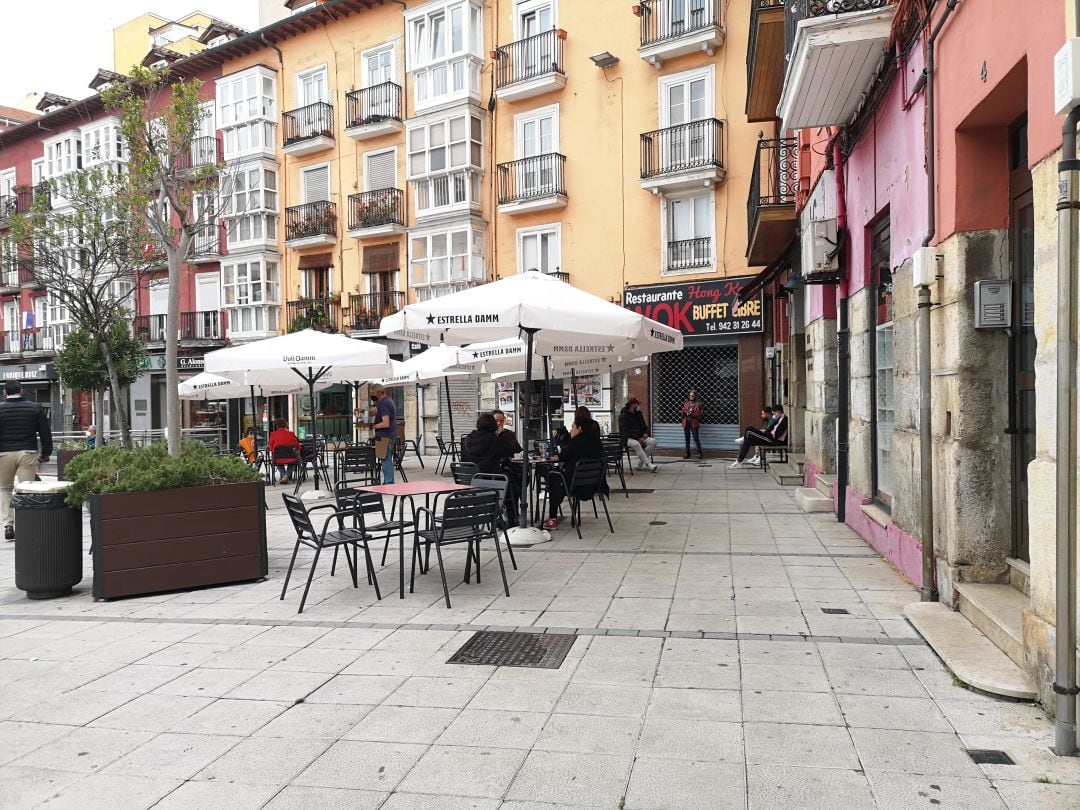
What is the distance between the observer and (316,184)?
2741 centimetres

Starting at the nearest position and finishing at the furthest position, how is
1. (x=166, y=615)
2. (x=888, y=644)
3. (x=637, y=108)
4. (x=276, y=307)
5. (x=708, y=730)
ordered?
(x=708, y=730)
(x=888, y=644)
(x=166, y=615)
(x=637, y=108)
(x=276, y=307)

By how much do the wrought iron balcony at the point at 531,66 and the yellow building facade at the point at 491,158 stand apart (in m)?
0.06

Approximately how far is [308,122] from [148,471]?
75.5 ft

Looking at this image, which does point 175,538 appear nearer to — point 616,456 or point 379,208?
point 616,456

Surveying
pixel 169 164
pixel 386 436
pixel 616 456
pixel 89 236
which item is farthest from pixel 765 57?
pixel 89 236

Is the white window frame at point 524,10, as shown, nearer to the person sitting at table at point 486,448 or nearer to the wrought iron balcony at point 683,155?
the wrought iron balcony at point 683,155

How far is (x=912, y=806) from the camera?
3.01 metres

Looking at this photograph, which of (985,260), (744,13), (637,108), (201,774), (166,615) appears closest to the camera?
(201,774)

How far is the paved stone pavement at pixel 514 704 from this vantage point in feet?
10.6

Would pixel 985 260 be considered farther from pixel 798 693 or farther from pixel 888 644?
pixel 798 693

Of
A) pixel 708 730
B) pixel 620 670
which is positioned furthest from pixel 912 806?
pixel 620 670

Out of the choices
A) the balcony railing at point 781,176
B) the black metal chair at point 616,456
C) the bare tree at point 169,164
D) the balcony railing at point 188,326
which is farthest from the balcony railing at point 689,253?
the balcony railing at point 188,326

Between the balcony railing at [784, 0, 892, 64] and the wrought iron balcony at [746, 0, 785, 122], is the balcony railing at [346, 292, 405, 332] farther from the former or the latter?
the balcony railing at [784, 0, 892, 64]

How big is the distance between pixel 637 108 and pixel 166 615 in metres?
18.5
